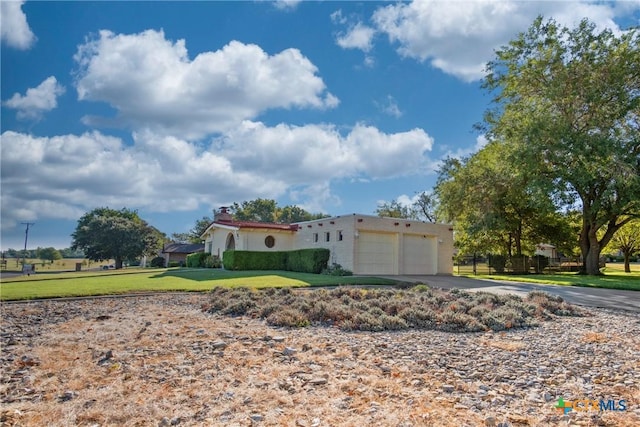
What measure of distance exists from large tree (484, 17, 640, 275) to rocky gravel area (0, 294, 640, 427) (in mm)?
14728

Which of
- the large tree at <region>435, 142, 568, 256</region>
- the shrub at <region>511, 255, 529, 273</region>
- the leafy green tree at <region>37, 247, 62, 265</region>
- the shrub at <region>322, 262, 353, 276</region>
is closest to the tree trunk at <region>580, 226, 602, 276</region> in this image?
the large tree at <region>435, 142, 568, 256</region>

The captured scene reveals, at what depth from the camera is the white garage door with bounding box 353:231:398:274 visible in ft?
68.9

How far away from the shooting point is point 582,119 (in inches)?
861

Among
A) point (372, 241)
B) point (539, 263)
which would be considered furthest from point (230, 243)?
point (539, 263)

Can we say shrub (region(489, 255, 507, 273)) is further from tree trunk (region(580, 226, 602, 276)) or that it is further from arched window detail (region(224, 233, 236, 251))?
arched window detail (region(224, 233, 236, 251))

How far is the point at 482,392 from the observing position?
428cm

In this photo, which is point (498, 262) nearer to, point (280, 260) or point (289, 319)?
point (280, 260)

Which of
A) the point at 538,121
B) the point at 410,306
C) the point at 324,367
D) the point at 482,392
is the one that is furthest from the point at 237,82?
the point at 538,121

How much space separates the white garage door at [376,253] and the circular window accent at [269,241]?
7606 millimetres

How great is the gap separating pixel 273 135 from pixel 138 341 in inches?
476

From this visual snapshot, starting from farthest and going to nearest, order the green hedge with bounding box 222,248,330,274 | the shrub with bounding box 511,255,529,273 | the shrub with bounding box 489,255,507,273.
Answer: the shrub with bounding box 489,255,507,273 < the shrub with bounding box 511,255,529,273 < the green hedge with bounding box 222,248,330,274

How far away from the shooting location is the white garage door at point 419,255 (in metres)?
22.5

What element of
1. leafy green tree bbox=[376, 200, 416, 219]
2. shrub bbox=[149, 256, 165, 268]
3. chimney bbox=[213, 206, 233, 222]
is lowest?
shrub bbox=[149, 256, 165, 268]

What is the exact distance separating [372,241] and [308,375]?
55.4 feet
